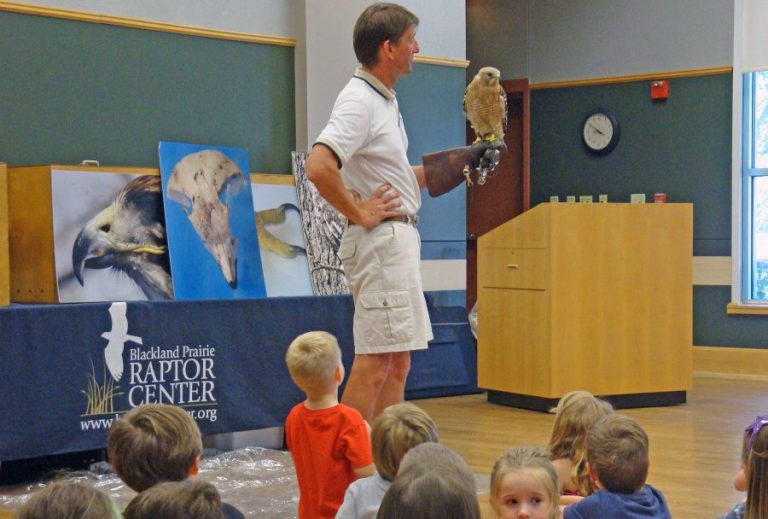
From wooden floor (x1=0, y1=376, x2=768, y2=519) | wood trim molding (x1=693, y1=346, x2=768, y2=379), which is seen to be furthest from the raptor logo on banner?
wood trim molding (x1=693, y1=346, x2=768, y2=379)

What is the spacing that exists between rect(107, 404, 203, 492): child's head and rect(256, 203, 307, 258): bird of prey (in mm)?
3403

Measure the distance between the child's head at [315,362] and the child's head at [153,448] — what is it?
32.7 inches

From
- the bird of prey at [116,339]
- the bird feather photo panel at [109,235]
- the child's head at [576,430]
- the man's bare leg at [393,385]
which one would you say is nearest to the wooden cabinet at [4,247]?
the bird feather photo panel at [109,235]

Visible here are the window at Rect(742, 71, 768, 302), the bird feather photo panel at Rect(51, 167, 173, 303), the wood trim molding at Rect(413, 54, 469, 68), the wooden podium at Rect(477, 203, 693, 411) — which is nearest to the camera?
the bird feather photo panel at Rect(51, 167, 173, 303)

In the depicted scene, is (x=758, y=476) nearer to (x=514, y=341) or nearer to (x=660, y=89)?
(x=514, y=341)

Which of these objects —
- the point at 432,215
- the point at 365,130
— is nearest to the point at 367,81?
the point at 365,130

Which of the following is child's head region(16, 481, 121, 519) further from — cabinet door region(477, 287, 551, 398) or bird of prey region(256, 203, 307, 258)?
cabinet door region(477, 287, 551, 398)

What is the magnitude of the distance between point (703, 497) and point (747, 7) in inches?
204

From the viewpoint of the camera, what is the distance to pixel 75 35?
5.49 meters

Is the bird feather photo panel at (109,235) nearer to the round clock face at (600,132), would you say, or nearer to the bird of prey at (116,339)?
the bird of prey at (116,339)

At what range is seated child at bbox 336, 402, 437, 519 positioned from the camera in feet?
7.72

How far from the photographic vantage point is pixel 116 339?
4.61 metres

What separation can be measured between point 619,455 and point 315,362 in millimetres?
930

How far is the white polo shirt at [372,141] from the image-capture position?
336 centimetres
